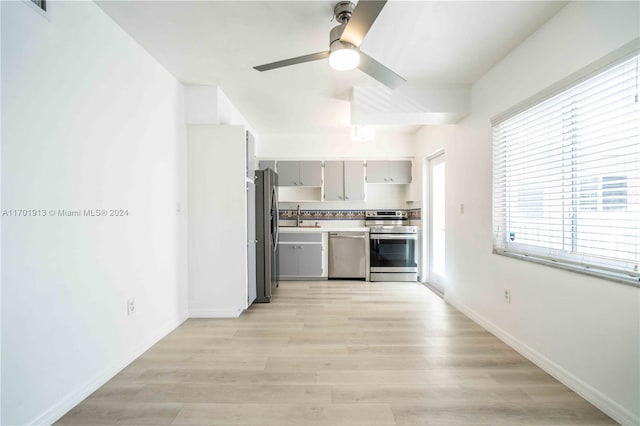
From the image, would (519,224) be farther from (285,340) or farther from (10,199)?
(10,199)

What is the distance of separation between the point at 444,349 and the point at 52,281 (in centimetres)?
271

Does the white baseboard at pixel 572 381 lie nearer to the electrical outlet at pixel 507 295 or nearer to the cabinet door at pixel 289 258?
the electrical outlet at pixel 507 295

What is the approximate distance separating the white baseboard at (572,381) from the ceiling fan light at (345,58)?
2426mm

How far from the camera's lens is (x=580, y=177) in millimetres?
1711

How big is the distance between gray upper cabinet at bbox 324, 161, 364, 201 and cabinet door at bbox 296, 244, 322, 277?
92cm

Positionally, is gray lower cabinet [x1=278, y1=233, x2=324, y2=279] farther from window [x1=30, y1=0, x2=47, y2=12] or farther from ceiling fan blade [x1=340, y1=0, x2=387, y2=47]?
window [x1=30, y1=0, x2=47, y2=12]

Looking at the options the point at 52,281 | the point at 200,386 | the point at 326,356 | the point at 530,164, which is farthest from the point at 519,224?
the point at 52,281

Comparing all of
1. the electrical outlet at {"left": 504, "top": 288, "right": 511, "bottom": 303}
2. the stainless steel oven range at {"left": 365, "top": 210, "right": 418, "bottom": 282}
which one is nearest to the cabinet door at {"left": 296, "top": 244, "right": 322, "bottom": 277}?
the stainless steel oven range at {"left": 365, "top": 210, "right": 418, "bottom": 282}

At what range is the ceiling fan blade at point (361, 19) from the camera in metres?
1.32

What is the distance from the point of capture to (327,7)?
1.72 metres

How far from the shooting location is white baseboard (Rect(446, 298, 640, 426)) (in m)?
1.43

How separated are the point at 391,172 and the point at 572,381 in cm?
351

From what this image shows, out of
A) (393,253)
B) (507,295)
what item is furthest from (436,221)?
(507,295)

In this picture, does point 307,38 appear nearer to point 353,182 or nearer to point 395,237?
point 353,182
